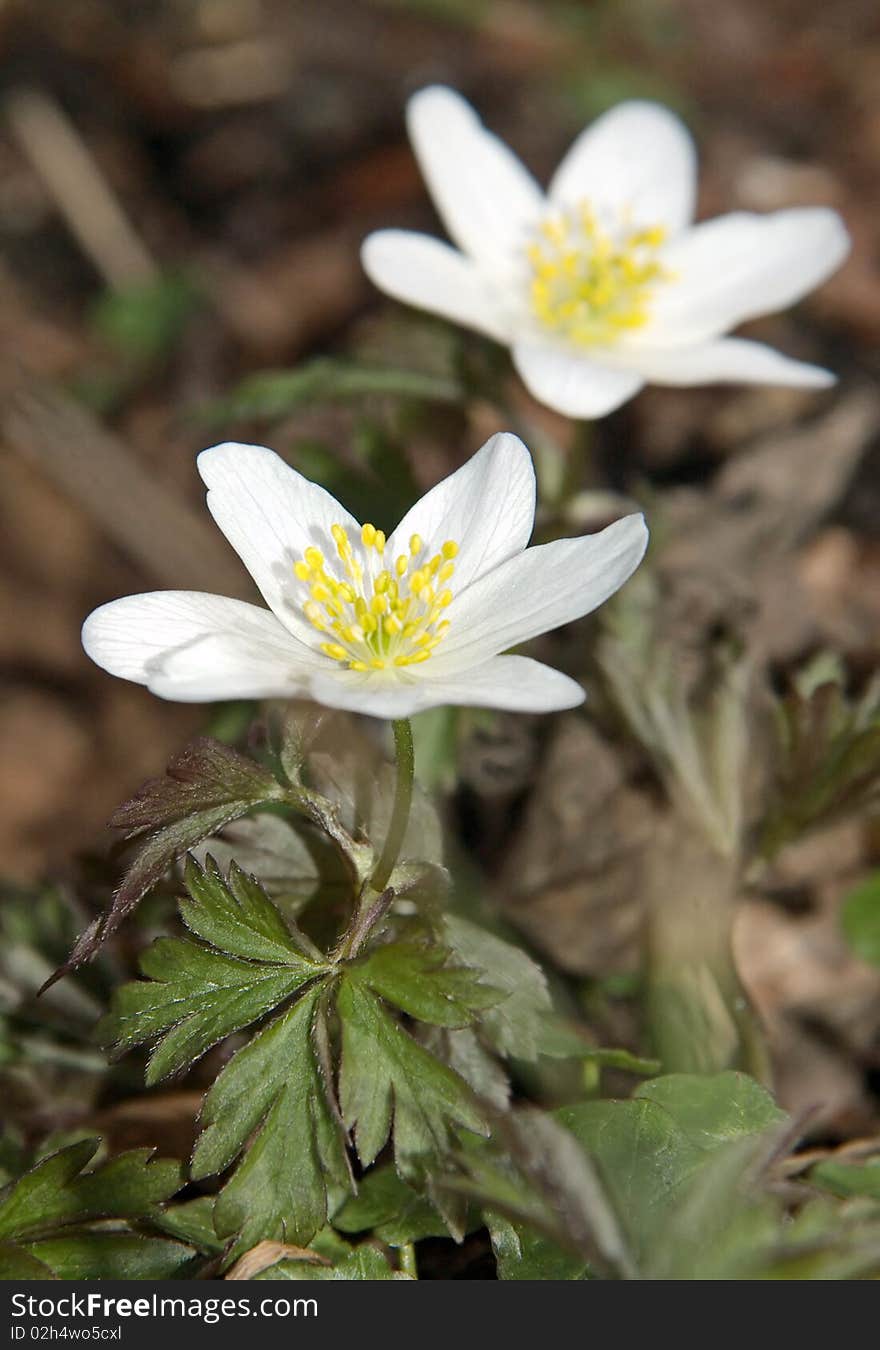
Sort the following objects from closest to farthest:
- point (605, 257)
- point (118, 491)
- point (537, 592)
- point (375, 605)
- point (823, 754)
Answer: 1. point (537, 592)
2. point (375, 605)
3. point (823, 754)
4. point (605, 257)
5. point (118, 491)

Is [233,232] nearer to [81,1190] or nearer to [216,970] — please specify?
[216,970]

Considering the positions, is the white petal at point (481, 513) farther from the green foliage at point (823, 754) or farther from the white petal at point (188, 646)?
the green foliage at point (823, 754)

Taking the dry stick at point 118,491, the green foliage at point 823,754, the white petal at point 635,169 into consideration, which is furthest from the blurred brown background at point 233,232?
the green foliage at point 823,754

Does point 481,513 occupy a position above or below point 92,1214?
above

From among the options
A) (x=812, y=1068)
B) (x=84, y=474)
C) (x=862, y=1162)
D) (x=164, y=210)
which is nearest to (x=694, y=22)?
(x=164, y=210)

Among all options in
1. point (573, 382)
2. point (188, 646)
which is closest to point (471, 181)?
point (573, 382)

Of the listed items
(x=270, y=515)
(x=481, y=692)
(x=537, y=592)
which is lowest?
(x=481, y=692)

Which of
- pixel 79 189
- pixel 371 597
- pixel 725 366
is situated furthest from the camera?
pixel 79 189
